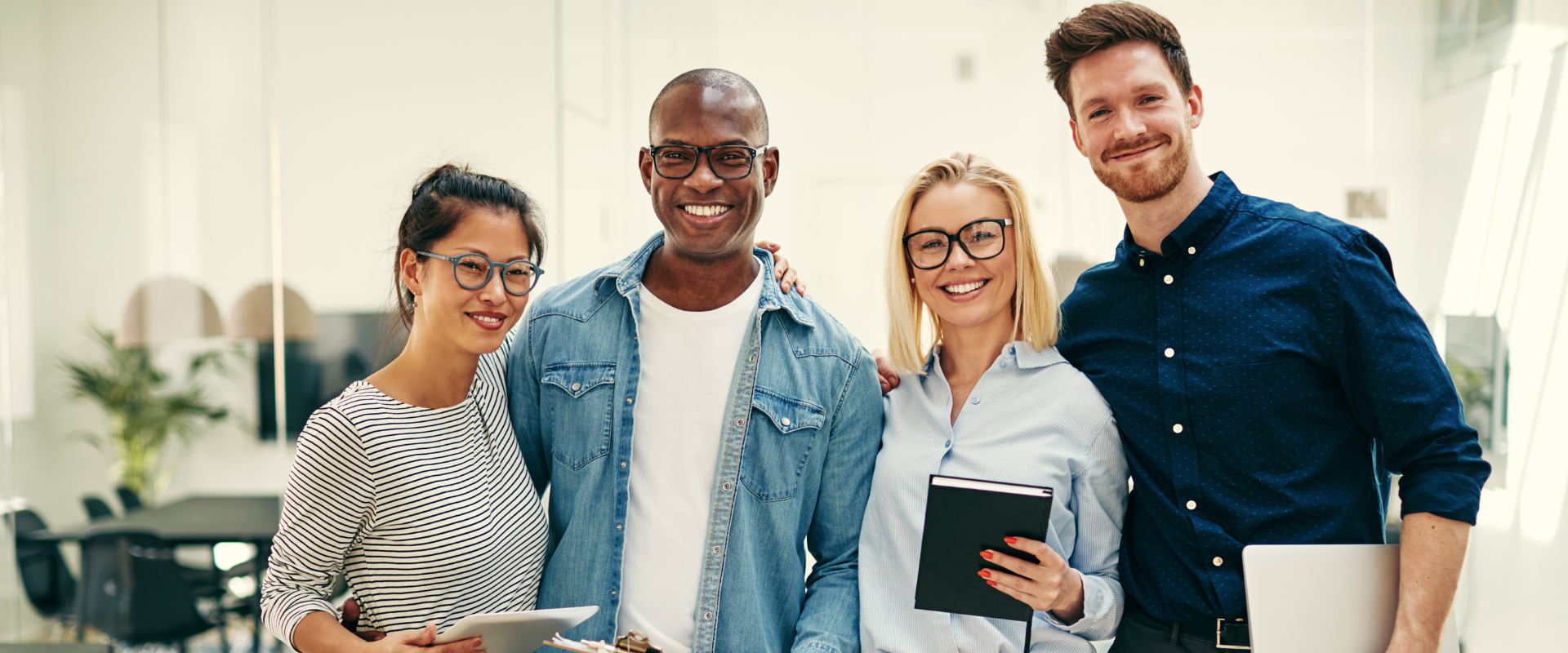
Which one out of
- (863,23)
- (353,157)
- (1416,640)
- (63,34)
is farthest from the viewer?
(863,23)

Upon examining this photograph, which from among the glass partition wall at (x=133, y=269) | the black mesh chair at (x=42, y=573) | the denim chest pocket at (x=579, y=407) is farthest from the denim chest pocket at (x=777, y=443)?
the black mesh chair at (x=42, y=573)

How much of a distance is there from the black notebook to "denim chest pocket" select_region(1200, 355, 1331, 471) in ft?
1.46

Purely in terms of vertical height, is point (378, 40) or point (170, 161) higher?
point (378, 40)

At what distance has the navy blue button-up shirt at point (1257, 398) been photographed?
4.55 feet

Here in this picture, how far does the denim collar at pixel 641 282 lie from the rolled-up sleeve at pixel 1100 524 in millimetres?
560

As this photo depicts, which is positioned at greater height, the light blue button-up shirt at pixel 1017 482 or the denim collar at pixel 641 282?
the denim collar at pixel 641 282

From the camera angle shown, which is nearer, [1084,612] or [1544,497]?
[1084,612]

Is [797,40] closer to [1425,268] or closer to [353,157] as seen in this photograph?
[353,157]

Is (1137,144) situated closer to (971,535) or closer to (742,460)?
(971,535)

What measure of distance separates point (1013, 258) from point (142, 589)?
3669mm

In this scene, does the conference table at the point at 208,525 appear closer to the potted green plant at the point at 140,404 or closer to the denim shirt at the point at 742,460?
the potted green plant at the point at 140,404

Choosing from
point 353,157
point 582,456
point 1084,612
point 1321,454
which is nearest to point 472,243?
point 582,456

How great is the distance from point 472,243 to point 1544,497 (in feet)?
13.8

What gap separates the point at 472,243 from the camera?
4.55ft
